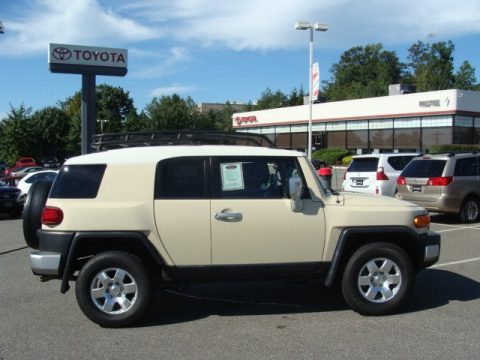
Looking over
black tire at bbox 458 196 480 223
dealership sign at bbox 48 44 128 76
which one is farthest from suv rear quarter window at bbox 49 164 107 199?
dealership sign at bbox 48 44 128 76

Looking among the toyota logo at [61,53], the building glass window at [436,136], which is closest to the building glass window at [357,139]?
the building glass window at [436,136]

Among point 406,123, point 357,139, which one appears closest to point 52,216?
point 406,123

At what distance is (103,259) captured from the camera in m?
5.46

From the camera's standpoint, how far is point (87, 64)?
2814cm

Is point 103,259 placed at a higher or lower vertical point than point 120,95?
lower

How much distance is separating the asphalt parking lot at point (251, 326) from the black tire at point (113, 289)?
14 centimetres

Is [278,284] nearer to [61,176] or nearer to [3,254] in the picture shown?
[61,176]

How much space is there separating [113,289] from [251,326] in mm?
1433

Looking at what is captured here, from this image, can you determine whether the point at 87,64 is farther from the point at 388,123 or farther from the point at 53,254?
the point at 53,254

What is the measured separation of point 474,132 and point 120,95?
68042 mm

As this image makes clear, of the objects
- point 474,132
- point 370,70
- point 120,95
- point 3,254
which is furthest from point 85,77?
point 370,70

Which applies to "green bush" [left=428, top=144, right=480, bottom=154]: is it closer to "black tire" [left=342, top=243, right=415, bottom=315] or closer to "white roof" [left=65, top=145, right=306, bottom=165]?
"black tire" [left=342, top=243, right=415, bottom=315]

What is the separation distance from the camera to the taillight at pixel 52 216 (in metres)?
5.44

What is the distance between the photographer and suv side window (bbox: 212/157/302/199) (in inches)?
222
